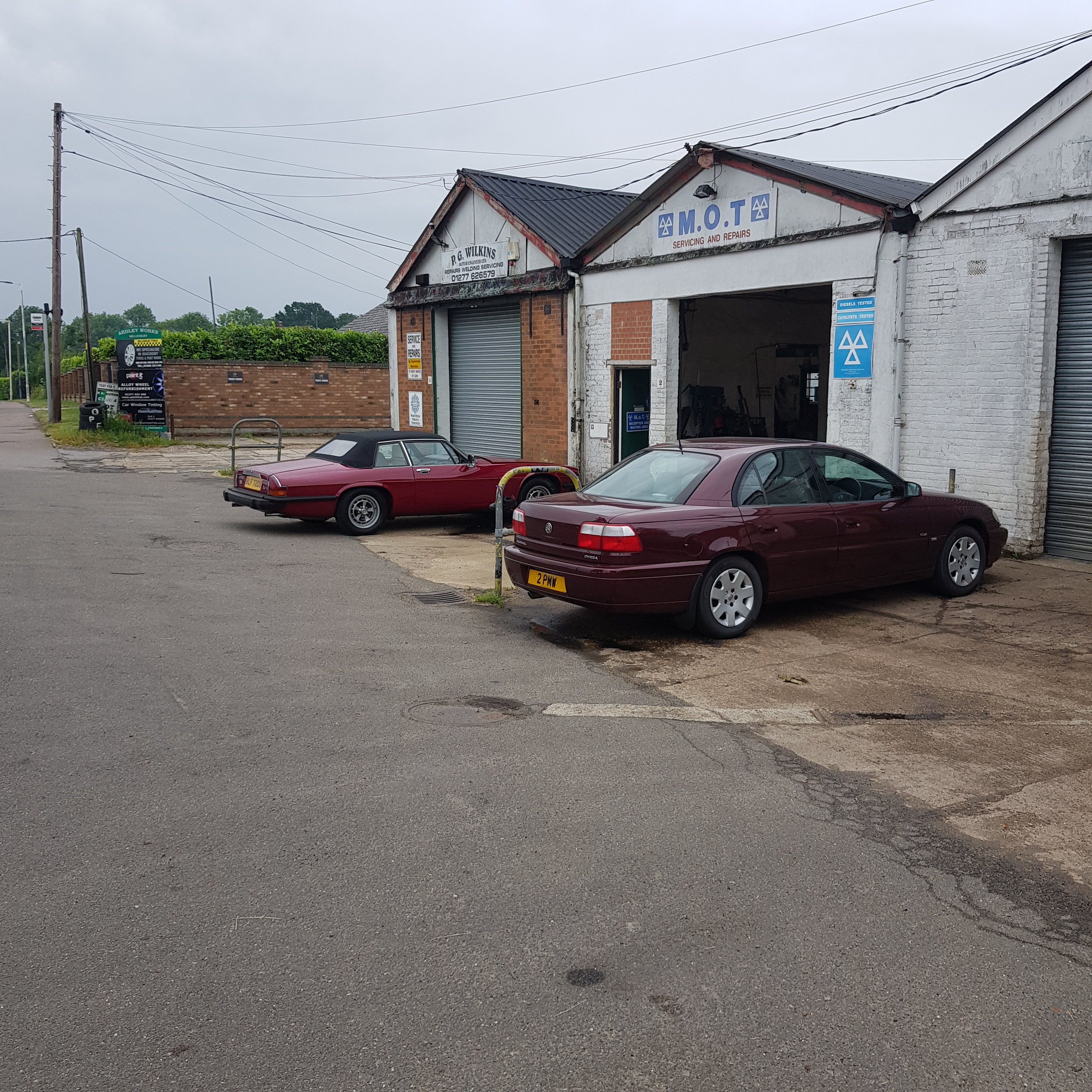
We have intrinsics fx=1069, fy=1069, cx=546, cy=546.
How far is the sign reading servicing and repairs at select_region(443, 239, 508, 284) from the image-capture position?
19.1 m

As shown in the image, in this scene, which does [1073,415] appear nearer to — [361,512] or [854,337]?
[854,337]

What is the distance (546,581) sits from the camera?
816 centimetres

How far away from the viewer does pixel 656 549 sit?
7.65 meters

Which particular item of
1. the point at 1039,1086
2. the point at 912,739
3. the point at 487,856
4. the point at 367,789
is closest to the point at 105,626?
the point at 367,789

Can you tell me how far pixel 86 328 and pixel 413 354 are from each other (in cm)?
2306

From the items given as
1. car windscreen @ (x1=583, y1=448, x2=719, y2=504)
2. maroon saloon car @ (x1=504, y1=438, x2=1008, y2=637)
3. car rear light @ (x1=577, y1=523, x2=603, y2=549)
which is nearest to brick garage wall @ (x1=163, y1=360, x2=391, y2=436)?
car windscreen @ (x1=583, y1=448, x2=719, y2=504)

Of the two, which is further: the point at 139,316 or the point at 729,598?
the point at 139,316

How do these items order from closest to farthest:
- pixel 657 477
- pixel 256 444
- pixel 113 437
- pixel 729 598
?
pixel 729 598
pixel 657 477
pixel 113 437
pixel 256 444

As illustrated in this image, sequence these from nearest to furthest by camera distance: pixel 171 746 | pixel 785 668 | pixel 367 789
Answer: pixel 367 789 < pixel 171 746 < pixel 785 668

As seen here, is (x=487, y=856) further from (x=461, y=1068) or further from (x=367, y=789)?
(x=461, y=1068)

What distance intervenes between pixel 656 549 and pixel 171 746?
364cm

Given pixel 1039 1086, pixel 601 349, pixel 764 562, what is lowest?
pixel 1039 1086

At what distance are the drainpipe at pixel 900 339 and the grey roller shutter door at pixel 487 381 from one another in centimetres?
786

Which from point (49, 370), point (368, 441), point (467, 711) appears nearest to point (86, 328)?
point (49, 370)
